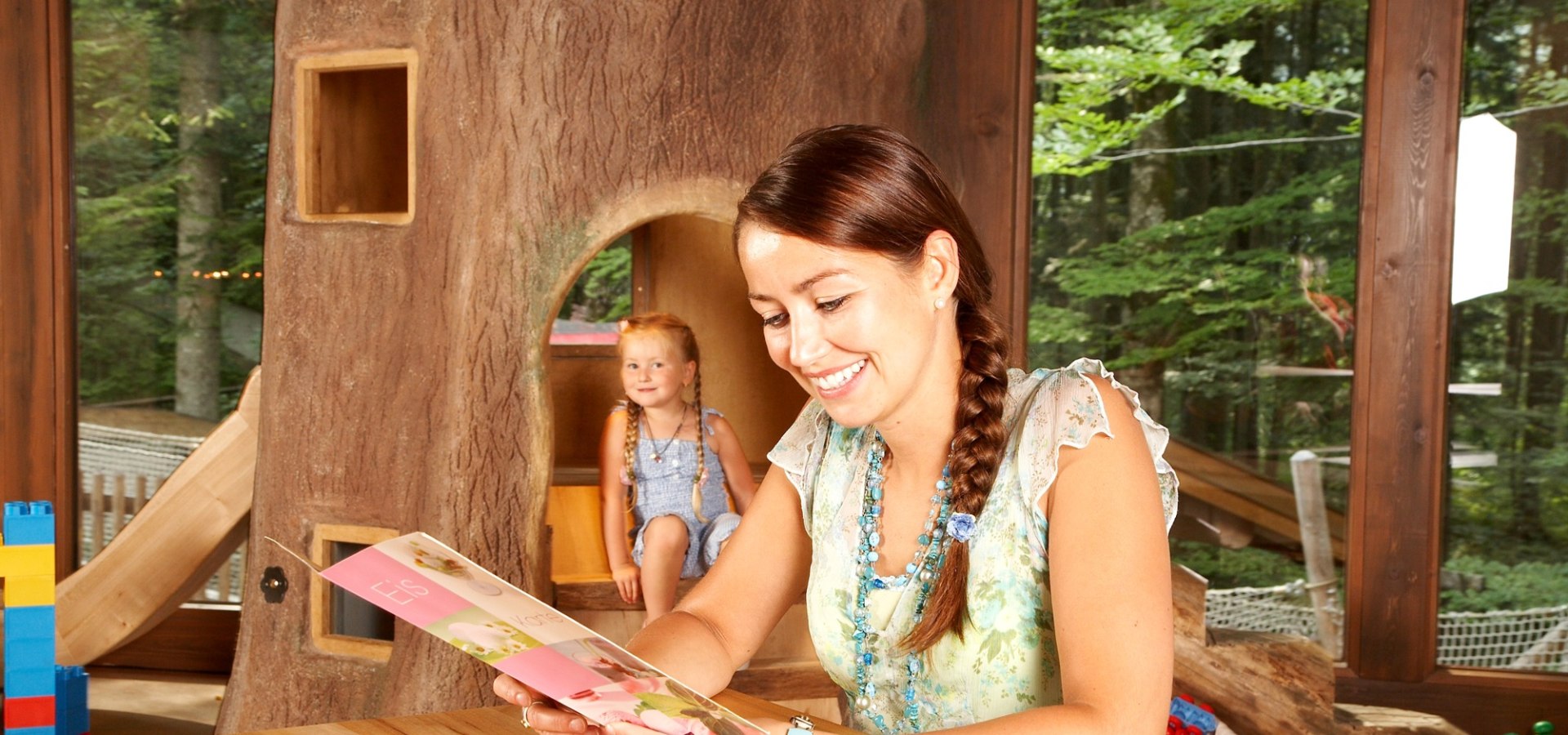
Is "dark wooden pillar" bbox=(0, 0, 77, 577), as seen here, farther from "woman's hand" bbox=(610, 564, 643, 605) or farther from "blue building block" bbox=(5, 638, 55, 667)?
"woman's hand" bbox=(610, 564, 643, 605)

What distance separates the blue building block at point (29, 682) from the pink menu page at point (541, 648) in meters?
2.17

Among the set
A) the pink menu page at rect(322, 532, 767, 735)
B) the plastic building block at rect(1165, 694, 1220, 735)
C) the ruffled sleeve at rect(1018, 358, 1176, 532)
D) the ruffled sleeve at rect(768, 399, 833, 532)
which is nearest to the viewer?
the pink menu page at rect(322, 532, 767, 735)

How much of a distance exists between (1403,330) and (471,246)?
298 centimetres

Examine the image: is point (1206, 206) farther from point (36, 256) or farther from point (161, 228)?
point (36, 256)

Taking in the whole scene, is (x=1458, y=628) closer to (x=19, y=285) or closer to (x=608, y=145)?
(x=608, y=145)

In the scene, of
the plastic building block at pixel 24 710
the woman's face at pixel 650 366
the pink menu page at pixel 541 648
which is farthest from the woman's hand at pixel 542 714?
the woman's face at pixel 650 366

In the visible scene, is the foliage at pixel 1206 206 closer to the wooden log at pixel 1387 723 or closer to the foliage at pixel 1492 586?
the foliage at pixel 1492 586

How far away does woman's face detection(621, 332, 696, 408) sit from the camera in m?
4.45

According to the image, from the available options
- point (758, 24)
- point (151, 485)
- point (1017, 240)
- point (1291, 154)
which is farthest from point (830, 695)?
point (151, 485)

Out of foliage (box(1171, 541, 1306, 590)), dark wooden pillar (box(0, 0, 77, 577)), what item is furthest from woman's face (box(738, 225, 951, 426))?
dark wooden pillar (box(0, 0, 77, 577))

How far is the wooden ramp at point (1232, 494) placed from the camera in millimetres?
4742

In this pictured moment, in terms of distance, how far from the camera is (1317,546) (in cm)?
465

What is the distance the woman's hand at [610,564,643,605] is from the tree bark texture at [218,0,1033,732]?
0.48m

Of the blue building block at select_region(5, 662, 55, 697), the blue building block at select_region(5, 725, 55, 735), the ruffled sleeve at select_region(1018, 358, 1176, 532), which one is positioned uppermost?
the ruffled sleeve at select_region(1018, 358, 1176, 532)
